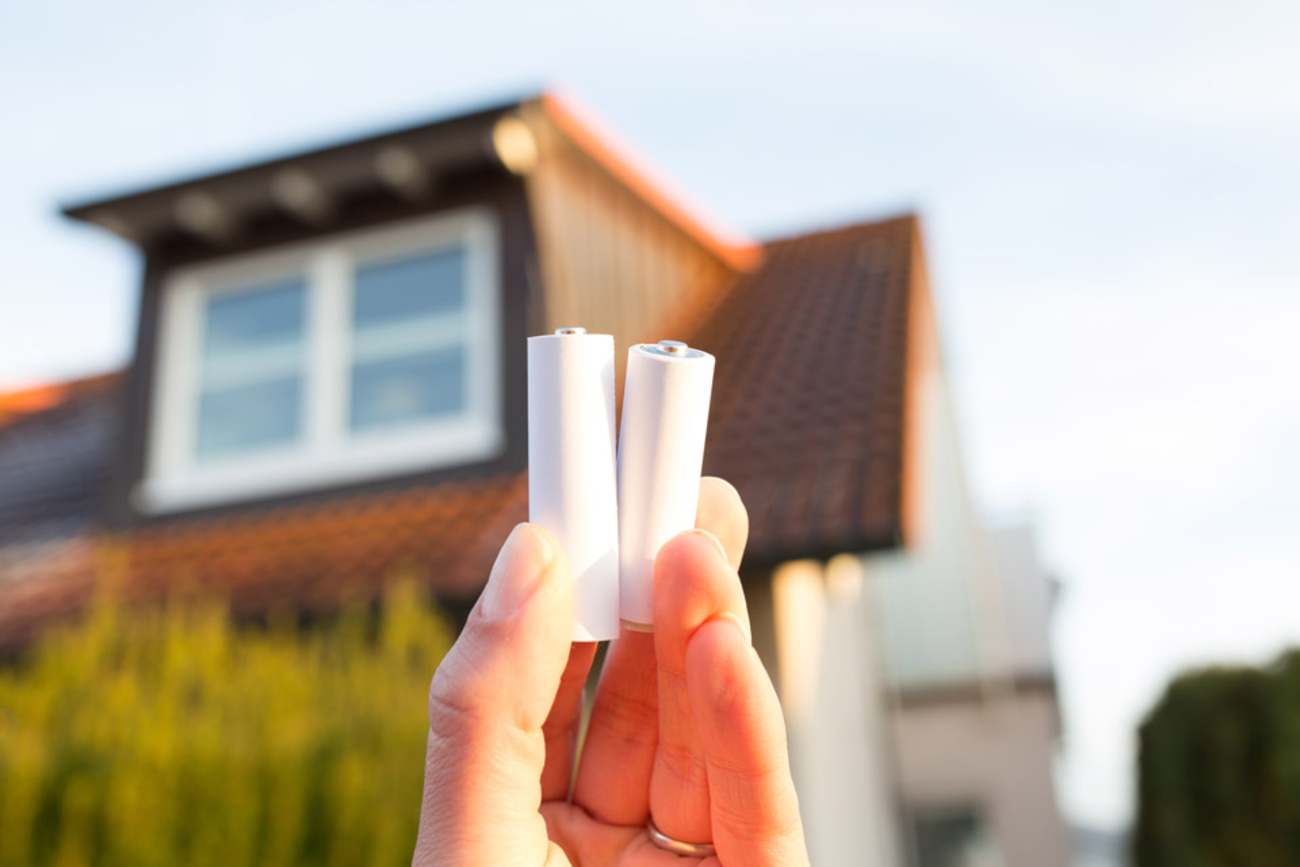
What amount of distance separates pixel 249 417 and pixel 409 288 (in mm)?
1221

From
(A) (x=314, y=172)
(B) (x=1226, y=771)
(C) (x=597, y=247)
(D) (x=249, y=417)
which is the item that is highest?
(A) (x=314, y=172)

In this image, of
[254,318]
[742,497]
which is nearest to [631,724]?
[742,497]

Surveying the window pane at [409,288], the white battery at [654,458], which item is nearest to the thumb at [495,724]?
the white battery at [654,458]

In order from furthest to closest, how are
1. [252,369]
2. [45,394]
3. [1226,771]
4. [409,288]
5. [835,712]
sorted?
[45,394] < [1226,771] < [252,369] < [409,288] < [835,712]

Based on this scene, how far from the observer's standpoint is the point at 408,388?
18.5 feet

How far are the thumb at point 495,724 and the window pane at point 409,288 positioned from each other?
16.5 feet

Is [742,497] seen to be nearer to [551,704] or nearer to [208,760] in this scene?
[208,760]

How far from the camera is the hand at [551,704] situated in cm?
81

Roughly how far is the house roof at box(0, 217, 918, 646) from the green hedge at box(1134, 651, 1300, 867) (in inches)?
152

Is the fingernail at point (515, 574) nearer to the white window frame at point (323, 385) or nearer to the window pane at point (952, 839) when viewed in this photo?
the white window frame at point (323, 385)

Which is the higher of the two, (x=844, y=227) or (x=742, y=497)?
(x=844, y=227)

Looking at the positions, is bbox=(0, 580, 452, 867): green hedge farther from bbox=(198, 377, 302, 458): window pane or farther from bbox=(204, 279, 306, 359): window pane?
bbox=(204, 279, 306, 359): window pane

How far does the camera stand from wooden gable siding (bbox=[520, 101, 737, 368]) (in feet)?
17.9

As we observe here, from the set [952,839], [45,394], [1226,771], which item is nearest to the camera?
[1226,771]
